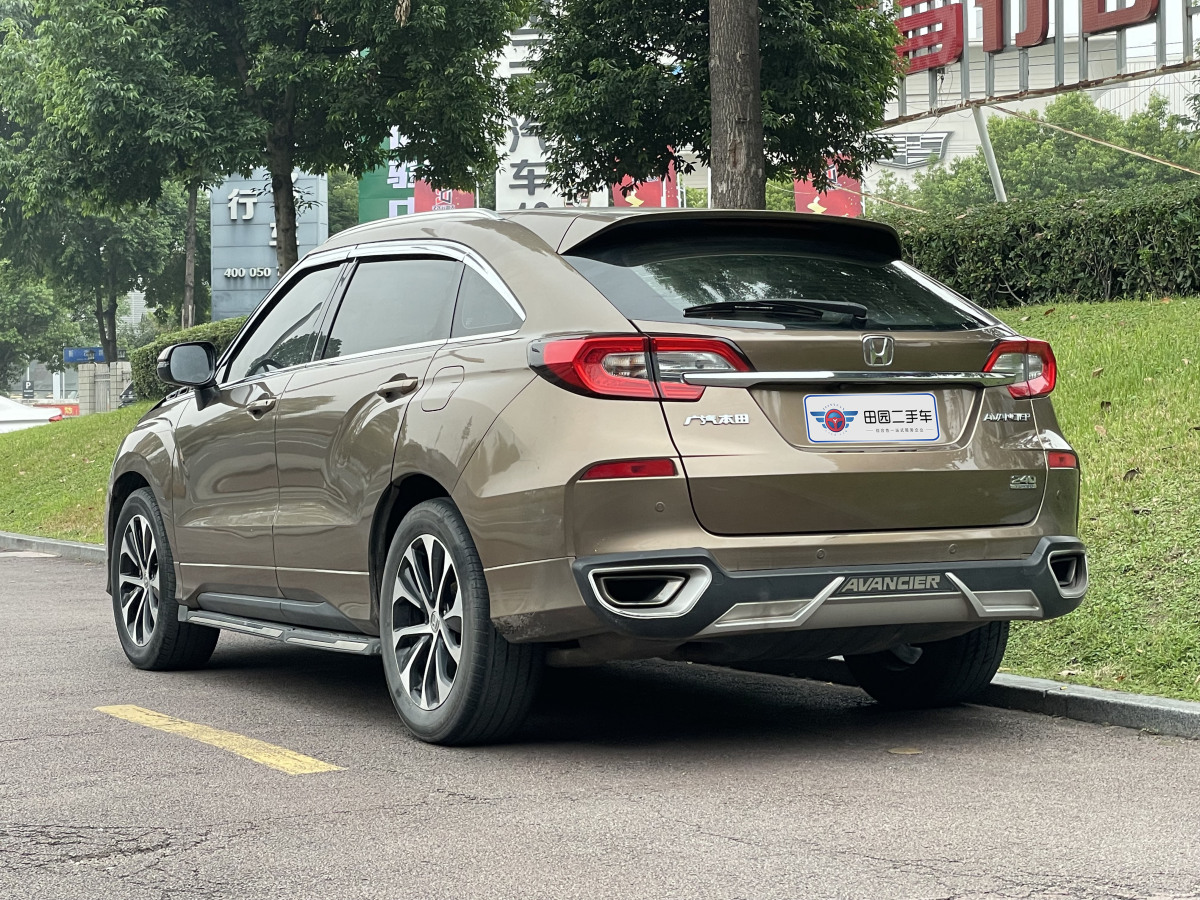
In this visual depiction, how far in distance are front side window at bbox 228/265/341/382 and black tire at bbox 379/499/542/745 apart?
134cm

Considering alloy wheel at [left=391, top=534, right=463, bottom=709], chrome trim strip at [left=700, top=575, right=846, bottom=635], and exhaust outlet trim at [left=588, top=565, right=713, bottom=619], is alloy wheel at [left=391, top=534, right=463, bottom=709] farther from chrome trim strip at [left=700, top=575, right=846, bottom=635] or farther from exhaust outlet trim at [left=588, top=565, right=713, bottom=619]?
chrome trim strip at [left=700, top=575, right=846, bottom=635]

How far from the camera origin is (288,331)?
686 centimetres

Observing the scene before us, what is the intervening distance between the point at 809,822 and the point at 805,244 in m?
2.08

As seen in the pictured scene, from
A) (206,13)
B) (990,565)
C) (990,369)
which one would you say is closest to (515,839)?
(990,565)

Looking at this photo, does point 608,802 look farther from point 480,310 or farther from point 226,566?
point 226,566

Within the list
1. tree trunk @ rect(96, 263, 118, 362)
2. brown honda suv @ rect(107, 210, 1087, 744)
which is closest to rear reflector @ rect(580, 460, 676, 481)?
brown honda suv @ rect(107, 210, 1087, 744)

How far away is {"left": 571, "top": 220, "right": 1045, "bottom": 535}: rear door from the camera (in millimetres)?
4898

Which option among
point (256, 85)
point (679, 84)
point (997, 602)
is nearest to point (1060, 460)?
point (997, 602)

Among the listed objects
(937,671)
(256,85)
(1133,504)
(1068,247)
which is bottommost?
(937,671)

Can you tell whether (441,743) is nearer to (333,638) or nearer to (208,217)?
(333,638)

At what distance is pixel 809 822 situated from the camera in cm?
438

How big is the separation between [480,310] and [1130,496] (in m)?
4.41

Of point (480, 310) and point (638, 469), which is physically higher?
point (480, 310)

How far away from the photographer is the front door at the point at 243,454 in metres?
6.54
